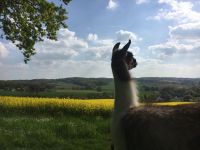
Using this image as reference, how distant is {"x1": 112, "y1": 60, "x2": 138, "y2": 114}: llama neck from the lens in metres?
7.39

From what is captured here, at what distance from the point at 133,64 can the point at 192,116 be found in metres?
1.96

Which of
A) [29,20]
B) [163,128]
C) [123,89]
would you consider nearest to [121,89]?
[123,89]

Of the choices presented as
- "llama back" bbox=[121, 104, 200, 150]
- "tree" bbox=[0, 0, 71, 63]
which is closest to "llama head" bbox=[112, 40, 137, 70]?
"llama back" bbox=[121, 104, 200, 150]

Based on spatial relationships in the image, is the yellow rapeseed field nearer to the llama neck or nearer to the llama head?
the llama head

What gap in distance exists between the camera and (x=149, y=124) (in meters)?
6.44

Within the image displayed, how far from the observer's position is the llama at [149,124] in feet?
20.1

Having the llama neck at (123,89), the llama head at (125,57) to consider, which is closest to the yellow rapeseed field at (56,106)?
the llama head at (125,57)

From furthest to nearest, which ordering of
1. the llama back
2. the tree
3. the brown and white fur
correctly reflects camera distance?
the tree < the brown and white fur < the llama back

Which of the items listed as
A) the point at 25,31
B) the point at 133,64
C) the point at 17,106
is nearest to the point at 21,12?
the point at 25,31

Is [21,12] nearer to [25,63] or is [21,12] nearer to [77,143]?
[25,63]

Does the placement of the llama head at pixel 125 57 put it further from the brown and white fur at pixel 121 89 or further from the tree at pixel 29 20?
the tree at pixel 29 20

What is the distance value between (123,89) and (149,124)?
1236mm

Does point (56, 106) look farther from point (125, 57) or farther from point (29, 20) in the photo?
point (125, 57)

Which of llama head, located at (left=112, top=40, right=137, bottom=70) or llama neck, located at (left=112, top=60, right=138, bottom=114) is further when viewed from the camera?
llama head, located at (left=112, top=40, right=137, bottom=70)
